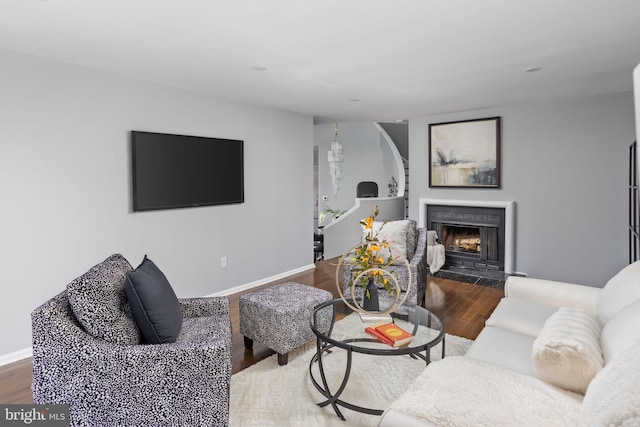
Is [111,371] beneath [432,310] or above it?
above

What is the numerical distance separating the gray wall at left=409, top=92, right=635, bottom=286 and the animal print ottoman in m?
3.46

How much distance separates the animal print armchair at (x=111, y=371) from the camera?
5.20ft

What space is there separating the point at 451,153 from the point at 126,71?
4.25 m

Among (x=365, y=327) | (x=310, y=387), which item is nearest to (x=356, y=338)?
(x=365, y=327)

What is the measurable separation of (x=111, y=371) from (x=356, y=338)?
49.0 inches

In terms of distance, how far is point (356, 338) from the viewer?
86.8 inches

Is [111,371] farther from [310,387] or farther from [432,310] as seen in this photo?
[432,310]

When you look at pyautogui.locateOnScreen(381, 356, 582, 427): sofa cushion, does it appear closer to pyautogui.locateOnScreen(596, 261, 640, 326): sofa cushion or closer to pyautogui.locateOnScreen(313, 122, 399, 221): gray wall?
pyautogui.locateOnScreen(596, 261, 640, 326): sofa cushion

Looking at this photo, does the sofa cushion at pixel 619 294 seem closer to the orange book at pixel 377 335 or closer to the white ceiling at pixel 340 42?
the orange book at pixel 377 335

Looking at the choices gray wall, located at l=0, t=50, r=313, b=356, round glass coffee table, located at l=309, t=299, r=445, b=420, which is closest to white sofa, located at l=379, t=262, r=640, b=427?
round glass coffee table, located at l=309, t=299, r=445, b=420

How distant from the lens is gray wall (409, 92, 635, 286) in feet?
14.4

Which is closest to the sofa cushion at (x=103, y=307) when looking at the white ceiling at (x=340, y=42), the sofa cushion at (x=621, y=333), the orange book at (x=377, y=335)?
the orange book at (x=377, y=335)

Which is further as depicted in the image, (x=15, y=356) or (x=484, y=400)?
(x=15, y=356)

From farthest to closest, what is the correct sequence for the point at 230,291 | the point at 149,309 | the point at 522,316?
1. the point at 230,291
2. the point at 522,316
3. the point at 149,309
